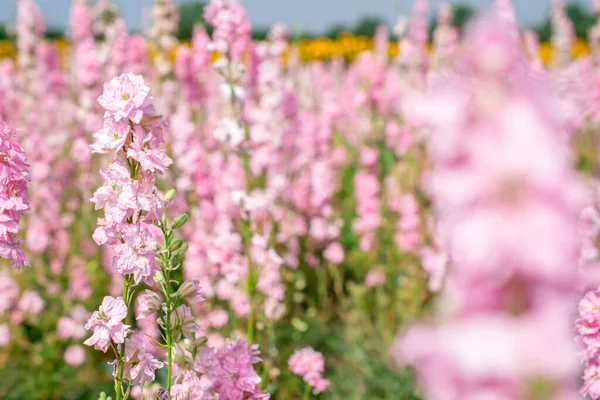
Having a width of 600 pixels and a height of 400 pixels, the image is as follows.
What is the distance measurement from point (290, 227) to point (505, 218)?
4.23 meters

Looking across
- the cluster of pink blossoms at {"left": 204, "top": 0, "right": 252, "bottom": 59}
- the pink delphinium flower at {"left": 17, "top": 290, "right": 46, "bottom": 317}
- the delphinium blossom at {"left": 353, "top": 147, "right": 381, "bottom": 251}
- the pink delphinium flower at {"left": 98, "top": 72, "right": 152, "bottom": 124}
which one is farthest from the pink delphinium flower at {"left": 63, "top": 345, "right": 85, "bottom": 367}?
the pink delphinium flower at {"left": 98, "top": 72, "right": 152, "bottom": 124}

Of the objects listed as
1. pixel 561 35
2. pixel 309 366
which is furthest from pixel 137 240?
pixel 561 35

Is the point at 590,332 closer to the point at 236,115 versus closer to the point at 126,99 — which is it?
the point at 126,99

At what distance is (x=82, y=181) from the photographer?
5.84 m

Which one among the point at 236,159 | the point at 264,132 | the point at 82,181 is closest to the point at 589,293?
the point at 264,132

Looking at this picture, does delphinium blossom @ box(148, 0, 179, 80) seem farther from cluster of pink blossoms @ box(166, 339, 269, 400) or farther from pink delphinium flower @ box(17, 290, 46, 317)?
cluster of pink blossoms @ box(166, 339, 269, 400)

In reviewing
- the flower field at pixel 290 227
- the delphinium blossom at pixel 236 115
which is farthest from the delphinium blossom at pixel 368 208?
the delphinium blossom at pixel 236 115

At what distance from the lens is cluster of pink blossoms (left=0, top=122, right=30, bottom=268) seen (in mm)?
1819

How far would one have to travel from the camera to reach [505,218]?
694 millimetres

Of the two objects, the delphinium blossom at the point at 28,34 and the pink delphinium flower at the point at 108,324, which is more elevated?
the delphinium blossom at the point at 28,34

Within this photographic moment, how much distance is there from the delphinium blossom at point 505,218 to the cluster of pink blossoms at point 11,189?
1.44 metres

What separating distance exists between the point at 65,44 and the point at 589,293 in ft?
59.0

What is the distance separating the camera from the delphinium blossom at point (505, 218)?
0.68 metres

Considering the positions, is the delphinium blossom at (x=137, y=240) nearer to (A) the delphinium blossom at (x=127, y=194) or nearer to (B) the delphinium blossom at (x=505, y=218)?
(A) the delphinium blossom at (x=127, y=194)
